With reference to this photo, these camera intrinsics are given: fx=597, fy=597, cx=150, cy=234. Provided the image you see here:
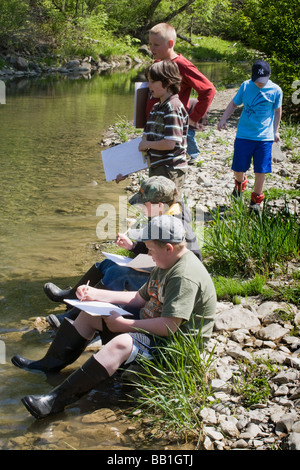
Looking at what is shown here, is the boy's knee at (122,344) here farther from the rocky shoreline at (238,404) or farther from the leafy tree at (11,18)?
the leafy tree at (11,18)

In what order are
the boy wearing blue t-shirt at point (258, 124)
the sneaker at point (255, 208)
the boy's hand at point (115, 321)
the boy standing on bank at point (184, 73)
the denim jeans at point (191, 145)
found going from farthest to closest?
the boy wearing blue t-shirt at point (258, 124) < the sneaker at point (255, 208) < the denim jeans at point (191, 145) < the boy standing on bank at point (184, 73) < the boy's hand at point (115, 321)

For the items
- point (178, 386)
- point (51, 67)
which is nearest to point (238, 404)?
point (178, 386)

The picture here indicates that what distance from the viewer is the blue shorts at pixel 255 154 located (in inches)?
245

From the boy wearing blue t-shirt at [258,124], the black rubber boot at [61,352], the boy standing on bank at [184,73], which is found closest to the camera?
the black rubber boot at [61,352]

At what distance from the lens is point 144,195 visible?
3.81m

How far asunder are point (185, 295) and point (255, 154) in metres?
3.41

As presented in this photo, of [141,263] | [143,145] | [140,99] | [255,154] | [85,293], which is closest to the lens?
[85,293]

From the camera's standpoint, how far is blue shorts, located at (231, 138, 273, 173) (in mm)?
6211

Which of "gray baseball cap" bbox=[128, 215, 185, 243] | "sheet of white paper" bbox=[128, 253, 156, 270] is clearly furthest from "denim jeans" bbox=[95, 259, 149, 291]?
"gray baseball cap" bbox=[128, 215, 185, 243]

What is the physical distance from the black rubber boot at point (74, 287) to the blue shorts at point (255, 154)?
8.50 ft

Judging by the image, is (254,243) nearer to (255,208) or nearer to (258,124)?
(255,208)

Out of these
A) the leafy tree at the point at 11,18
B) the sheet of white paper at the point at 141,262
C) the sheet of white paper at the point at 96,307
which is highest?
the leafy tree at the point at 11,18

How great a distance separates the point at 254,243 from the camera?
4629mm

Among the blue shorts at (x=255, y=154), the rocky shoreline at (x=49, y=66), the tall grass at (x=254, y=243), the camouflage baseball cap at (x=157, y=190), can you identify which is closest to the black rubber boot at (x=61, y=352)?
the camouflage baseball cap at (x=157, y=190)
